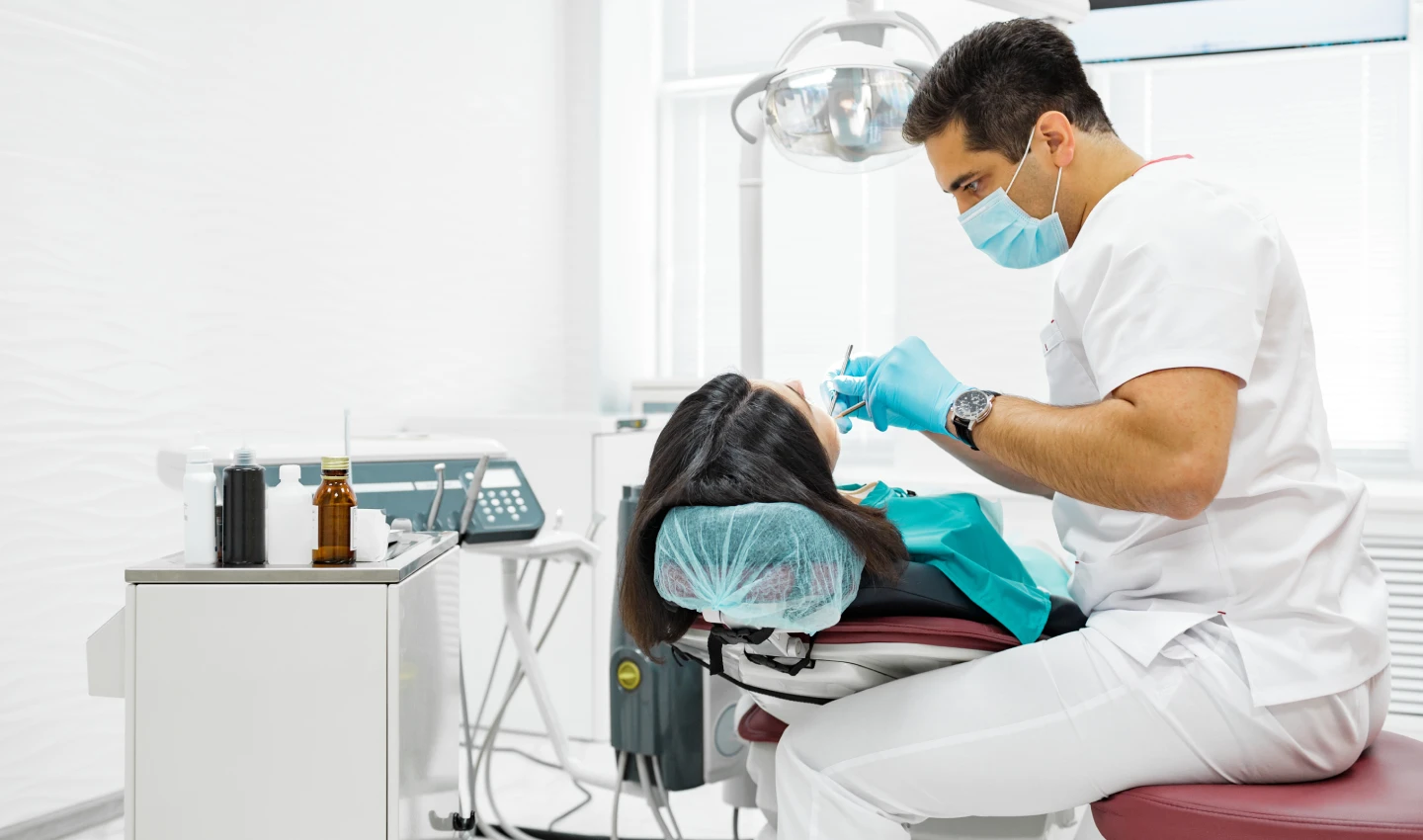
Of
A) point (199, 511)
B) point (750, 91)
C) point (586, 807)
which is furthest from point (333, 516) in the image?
point (586, 807)

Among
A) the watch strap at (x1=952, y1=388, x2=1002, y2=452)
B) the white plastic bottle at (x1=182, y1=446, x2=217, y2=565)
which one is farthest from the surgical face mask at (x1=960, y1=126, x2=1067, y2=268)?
the white plastic bottle at (x1=182, y1=446, x2=217, y2=565)

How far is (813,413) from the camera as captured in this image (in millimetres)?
1410

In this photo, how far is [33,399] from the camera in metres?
1.90

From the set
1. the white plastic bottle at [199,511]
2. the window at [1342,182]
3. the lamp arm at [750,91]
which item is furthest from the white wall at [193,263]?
the window at [1342,182]

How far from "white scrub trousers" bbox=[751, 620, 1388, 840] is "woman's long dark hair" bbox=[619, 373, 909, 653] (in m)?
0.17

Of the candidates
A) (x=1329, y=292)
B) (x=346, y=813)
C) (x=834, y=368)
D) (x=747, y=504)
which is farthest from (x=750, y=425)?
(x=1329, y=292)

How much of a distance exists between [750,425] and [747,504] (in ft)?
0.46

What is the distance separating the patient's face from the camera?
1.34 metres

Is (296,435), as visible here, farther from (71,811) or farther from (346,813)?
(346,813)

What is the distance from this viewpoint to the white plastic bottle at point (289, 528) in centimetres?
125

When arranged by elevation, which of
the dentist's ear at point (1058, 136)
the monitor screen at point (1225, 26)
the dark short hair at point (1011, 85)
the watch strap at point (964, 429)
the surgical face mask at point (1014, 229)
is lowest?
the watch strap at point (964, 429)

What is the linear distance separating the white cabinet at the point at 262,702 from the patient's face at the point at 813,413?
0.54 meters

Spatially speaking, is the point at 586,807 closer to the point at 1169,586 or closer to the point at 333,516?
the point at 333,516

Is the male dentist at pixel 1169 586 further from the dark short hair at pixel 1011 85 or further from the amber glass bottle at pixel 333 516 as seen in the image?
the amber glass bottle at pixel 333 516
